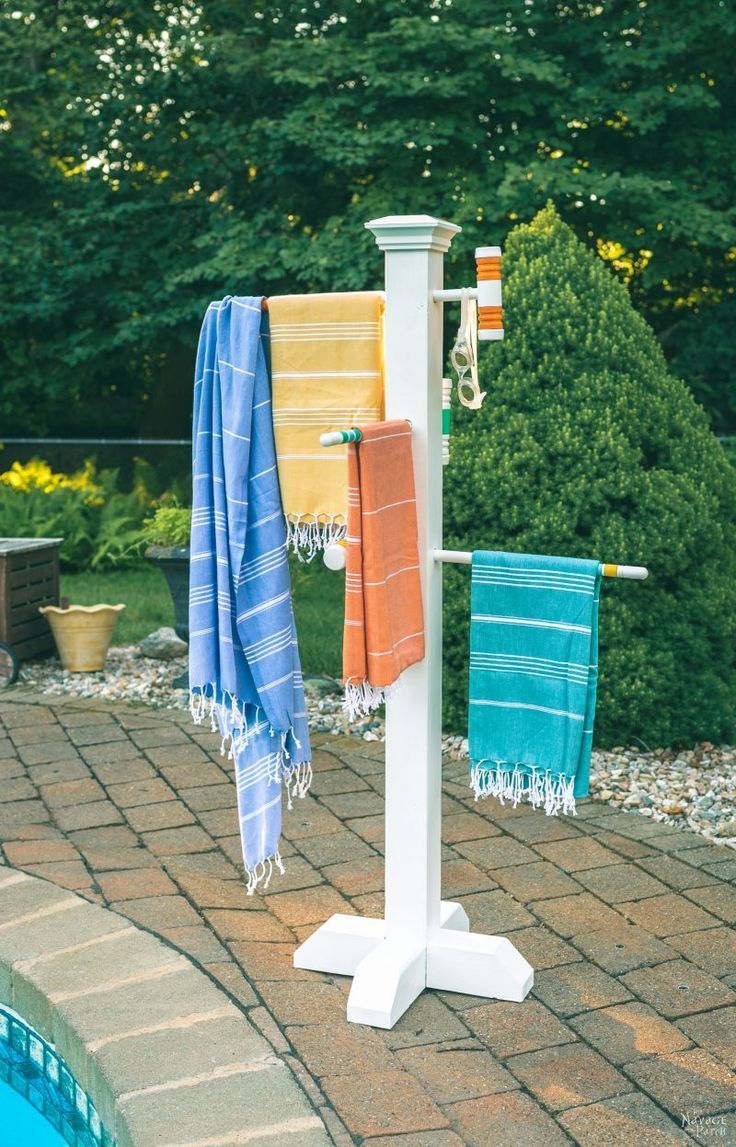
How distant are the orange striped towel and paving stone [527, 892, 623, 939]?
1.01 metres

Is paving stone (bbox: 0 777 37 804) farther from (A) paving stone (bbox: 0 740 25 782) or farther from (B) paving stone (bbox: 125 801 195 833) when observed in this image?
(B) paving stone (bbox: 125 801 195 833)

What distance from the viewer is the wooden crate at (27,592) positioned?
19.1ft

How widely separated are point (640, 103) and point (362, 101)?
2265 millimetres

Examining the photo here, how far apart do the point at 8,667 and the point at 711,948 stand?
3777 millimetres

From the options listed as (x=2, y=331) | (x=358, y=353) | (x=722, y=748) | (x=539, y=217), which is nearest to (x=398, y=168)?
(x=2, y=331)

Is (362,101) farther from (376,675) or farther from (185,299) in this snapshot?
(376,675)

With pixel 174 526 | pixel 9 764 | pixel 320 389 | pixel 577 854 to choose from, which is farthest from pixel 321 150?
pixel 320 389

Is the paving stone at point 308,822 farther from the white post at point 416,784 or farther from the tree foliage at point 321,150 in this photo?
the tree foliage at point 321,150

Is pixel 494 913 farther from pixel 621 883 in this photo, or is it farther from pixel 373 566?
pixel 373 566

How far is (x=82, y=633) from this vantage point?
5855 millimetres

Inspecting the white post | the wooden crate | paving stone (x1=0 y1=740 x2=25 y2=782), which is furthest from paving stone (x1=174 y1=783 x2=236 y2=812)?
the wooden crate

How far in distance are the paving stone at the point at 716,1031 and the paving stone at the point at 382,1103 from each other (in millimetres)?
631

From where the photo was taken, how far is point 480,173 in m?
9.92

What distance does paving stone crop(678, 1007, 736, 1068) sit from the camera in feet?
8.13
